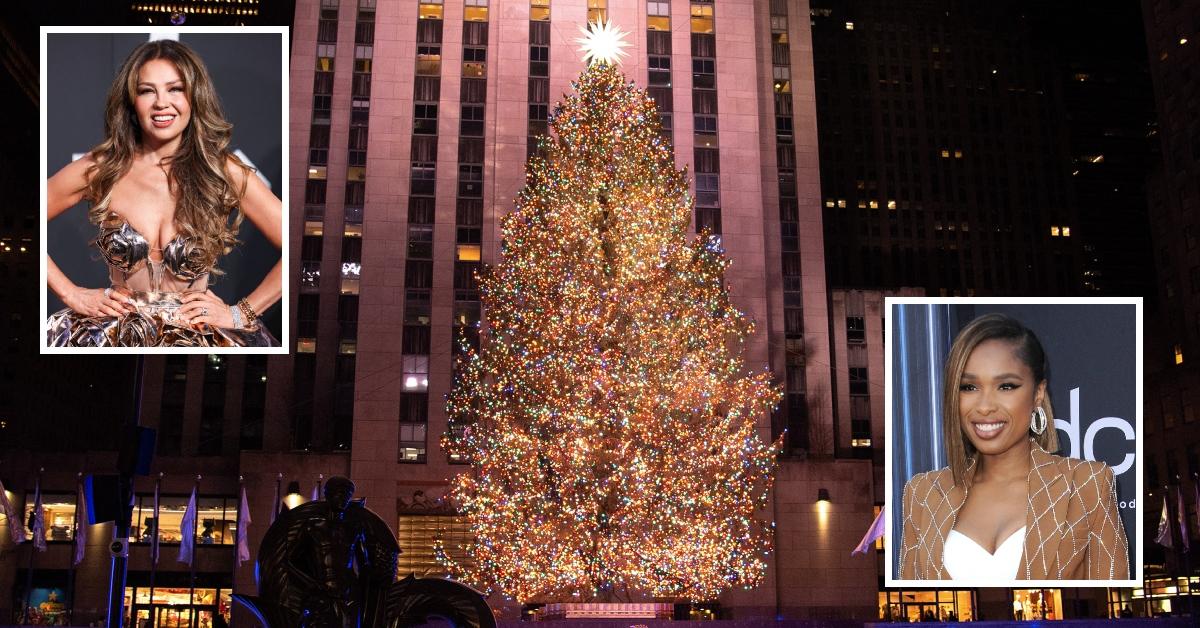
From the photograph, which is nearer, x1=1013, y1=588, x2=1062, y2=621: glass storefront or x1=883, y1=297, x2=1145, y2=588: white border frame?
x1=883, y1=297, x2=1145, y2=588: white border frame

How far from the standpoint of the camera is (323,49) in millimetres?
51375

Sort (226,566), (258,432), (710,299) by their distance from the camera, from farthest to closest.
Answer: (258,432)
(226,566)
(710,299)

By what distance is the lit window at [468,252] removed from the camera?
48438mm

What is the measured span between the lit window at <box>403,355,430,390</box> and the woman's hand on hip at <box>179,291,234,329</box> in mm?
30285

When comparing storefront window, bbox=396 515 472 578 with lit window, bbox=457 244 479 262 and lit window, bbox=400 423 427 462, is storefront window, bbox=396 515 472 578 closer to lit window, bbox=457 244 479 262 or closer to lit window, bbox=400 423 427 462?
lit window, bbox=400 423 427 462

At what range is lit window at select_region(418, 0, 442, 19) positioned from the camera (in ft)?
168

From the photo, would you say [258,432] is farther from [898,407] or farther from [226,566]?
[898,407]

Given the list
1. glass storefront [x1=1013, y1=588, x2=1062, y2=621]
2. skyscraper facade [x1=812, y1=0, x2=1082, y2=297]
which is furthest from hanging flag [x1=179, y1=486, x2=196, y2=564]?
skyscraper facade [x1=812, y1=0, x2=1082, y2=297]

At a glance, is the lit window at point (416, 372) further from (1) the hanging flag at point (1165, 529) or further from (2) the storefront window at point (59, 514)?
(1) the hanging flag at point (1165, 529)

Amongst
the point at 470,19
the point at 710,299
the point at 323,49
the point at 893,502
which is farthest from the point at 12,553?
the point at 893,502

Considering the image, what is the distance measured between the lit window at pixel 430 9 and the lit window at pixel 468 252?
37.9ft

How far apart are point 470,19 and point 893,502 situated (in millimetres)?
40455

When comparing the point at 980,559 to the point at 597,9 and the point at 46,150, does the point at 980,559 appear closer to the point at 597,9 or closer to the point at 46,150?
the point at 46,150

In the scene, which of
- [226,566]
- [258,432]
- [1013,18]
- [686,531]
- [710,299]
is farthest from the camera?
[1013,18]
